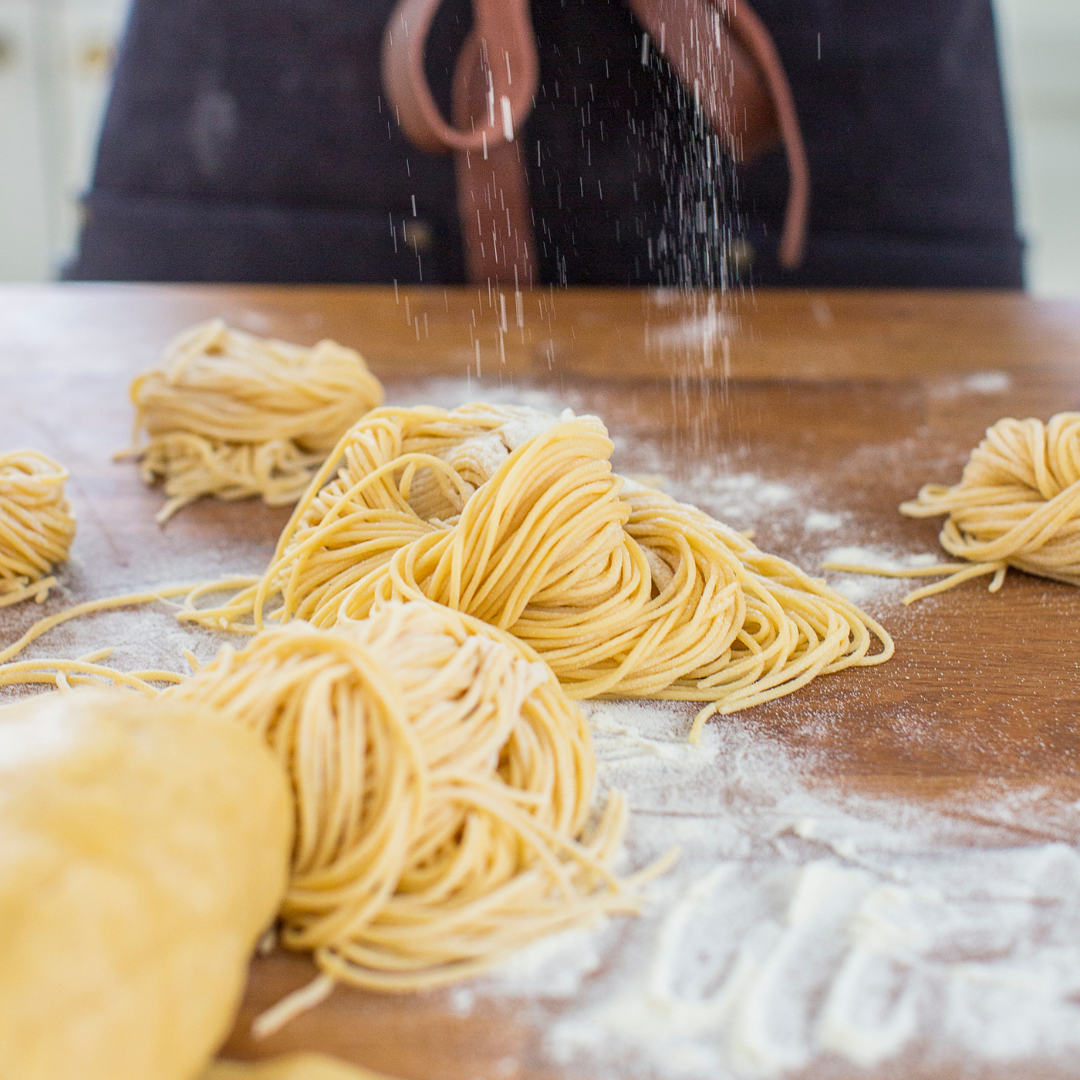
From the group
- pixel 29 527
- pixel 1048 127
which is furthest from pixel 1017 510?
pixel 1048 127

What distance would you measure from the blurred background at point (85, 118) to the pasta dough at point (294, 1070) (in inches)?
220

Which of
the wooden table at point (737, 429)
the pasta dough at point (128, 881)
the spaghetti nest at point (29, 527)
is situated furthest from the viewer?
the spaghetti nest at point (29, 527)

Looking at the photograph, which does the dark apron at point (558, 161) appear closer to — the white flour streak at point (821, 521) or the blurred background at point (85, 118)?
the white flour streak at point (821, 521)

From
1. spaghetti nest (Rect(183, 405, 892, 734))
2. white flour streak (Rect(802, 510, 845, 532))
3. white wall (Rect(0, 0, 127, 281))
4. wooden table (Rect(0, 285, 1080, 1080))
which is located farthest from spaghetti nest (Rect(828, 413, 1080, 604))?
white wall (Rect(0, 0, 127, 281))

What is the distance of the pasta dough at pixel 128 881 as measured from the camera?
0.77 m

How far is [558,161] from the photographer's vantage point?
147 inches

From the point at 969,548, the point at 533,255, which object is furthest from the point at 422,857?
the point at 533,255

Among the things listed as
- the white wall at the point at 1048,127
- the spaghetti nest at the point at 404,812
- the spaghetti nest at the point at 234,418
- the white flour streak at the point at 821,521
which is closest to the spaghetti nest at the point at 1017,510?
the white flour streak at the point at 821,521

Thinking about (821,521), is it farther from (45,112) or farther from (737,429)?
(45,112)

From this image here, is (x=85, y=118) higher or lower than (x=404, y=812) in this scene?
higher

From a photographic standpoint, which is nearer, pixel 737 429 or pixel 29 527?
pixel 29 527

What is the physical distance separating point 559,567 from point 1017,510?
32.6 inches

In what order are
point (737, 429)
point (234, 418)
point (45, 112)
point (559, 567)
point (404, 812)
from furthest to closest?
point (45, 112) → point (737, 429) → point (234, 418) → point (559, 567) → point (404, 812)

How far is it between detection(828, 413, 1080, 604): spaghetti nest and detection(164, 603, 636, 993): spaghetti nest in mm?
864
